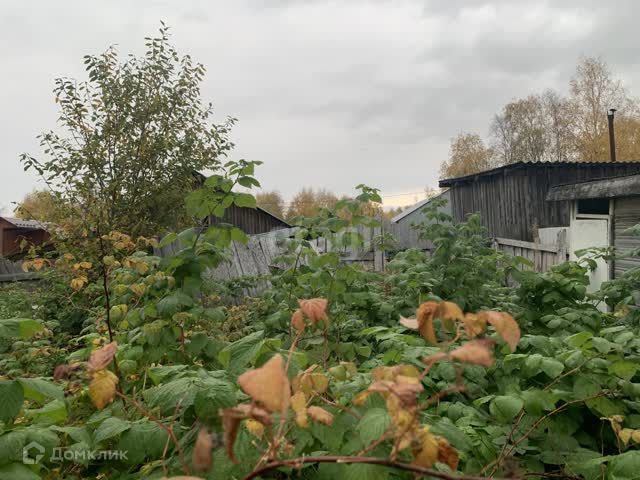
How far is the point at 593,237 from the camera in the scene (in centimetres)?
714

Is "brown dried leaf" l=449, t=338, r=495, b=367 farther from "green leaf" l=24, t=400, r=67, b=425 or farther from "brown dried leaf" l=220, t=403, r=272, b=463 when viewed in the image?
"green leaf" l=24, t=400, r=67, b=425

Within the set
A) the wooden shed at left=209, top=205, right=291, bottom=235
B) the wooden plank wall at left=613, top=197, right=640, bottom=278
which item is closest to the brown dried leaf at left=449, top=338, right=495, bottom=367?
the wooden plank wall at left=613, top=197, right=640, bottom=278

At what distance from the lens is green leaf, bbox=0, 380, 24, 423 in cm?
122

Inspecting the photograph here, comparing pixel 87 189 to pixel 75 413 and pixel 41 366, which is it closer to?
pixel 41 366

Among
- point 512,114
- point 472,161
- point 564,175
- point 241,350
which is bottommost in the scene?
point 241,350

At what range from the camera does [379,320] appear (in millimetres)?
4391

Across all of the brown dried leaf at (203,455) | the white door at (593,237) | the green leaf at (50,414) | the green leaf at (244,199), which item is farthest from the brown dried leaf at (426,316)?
the white door at (593,237)

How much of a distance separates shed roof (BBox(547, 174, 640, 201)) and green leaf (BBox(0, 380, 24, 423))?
6654 mm

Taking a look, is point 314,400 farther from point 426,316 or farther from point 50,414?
point 50,414

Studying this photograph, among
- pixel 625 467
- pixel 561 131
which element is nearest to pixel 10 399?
pixel 625 467

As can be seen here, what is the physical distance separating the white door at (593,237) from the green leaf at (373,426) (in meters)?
6.65

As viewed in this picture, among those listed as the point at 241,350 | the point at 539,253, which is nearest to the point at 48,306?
the point at 241,350

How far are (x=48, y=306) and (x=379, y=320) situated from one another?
5919 mm

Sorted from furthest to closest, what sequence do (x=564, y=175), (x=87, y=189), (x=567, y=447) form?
(x=564, y=175) < (x=87, y=189) < (x=567, y=447)
